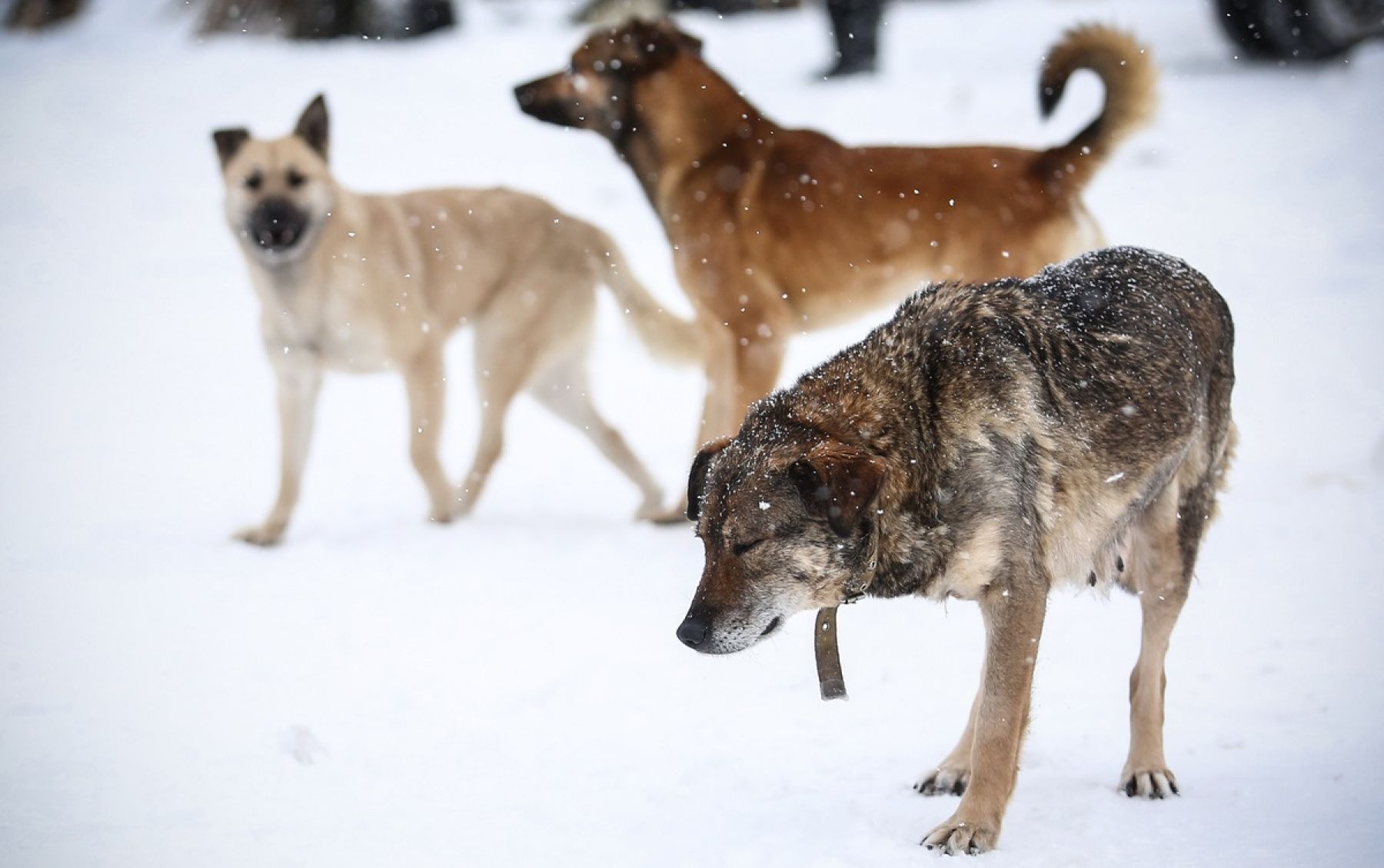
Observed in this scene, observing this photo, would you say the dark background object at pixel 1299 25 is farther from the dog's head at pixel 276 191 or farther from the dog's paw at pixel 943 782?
the dog's paw at pixel 943 782

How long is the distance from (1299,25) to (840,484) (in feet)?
40.0

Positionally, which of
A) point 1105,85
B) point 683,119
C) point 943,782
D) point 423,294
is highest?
point 1105,85

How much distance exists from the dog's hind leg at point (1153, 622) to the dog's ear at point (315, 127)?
5.13 m

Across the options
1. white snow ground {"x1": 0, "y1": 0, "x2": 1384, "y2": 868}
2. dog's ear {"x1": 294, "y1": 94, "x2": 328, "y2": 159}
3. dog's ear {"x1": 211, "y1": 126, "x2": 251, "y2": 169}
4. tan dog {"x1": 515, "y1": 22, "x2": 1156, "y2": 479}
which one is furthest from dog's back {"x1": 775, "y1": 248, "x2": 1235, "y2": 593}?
dog's ear {"x1": 211, "y1": 126, "x2": 251, "y2": 169}

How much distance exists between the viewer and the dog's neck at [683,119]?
7.10 m

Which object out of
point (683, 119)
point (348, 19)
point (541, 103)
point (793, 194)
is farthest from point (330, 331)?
point (348, 19)

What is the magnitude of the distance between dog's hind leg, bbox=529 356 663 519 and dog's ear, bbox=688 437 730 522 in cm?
357

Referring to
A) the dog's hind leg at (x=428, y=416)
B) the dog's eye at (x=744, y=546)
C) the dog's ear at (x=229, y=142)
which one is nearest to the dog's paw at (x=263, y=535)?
the dog's hind leg at (x=428, y=416)

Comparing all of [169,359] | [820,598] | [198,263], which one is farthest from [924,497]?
[198,263]

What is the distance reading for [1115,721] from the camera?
175 inches

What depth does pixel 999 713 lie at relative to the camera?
133 inches

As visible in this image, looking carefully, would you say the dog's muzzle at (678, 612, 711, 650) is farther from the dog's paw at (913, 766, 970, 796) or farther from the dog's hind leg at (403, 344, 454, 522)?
the dog's hind leg at (403, 344, 454, 522)

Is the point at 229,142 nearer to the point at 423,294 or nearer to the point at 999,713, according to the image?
the point at 423,294

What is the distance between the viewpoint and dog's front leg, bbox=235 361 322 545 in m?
6.95
